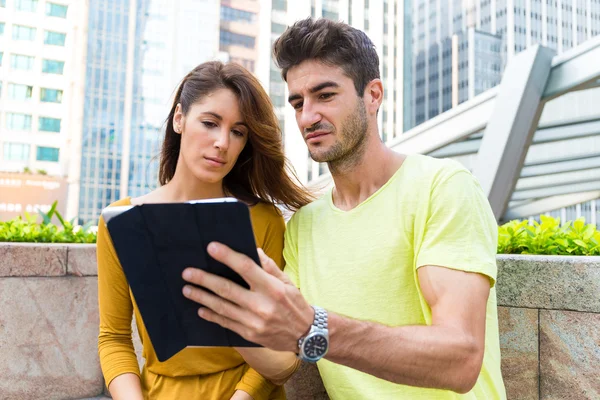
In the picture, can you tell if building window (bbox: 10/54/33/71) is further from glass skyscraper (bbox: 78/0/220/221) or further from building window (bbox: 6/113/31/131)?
glass skyscraper (bbox: 78/0/220/221)

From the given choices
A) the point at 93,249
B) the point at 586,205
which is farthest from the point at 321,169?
the point at 93,249

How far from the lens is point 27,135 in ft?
211

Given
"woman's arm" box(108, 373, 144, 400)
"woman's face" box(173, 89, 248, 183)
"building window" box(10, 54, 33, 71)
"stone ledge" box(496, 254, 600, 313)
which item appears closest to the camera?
"woman's arm" box(108, 373, 144, 400)

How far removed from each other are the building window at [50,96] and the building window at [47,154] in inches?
223

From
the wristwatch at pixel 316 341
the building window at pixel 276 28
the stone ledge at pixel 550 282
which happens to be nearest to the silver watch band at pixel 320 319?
the wristwatch at pixel 316 341

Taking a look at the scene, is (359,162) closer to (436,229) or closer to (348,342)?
(436,229)

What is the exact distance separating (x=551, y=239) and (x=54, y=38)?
73.7m

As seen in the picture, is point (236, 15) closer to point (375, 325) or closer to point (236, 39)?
point (236, 39)

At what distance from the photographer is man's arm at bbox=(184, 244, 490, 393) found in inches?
49.2

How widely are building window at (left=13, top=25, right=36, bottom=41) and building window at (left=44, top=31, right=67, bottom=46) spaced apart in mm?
1407

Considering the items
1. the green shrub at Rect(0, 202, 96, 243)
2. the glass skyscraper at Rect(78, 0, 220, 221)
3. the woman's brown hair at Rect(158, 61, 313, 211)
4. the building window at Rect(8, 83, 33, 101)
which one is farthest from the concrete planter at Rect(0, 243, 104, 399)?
the glass skyscraper at Rect(78, 0, 220, 221)

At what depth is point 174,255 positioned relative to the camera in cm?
129

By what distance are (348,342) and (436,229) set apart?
0.61m

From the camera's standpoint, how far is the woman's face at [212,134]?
8.27 feet
